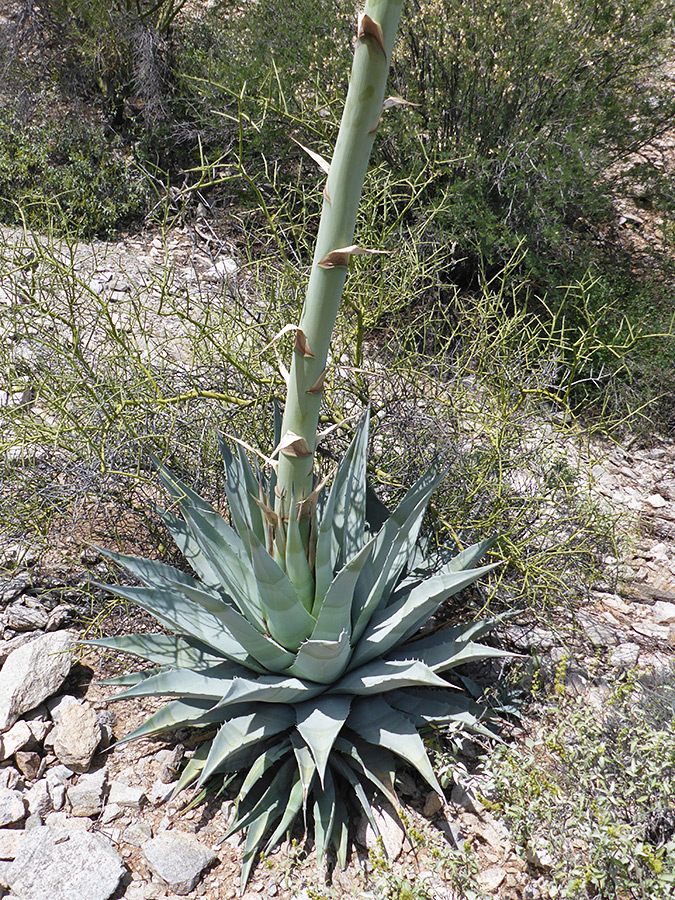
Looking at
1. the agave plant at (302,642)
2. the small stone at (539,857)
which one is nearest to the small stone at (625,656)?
the agave plant at (302,642)

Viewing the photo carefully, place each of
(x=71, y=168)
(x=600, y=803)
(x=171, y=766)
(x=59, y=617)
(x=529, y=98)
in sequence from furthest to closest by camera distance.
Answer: (x=71, y=168) → (x=529, y=98) → (x=59, y=617) → (x=171, y=766) → (x=600, y=803)

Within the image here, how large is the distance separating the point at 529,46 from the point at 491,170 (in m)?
0.99

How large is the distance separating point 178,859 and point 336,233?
2037 millimetres

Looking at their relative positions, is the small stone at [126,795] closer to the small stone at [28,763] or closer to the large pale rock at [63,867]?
the large pale rock at [63,867]

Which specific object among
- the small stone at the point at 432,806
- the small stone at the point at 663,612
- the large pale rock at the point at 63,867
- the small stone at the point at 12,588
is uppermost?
the small stone at the point at 663,612

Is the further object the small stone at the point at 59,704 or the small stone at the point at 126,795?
the small stone at the point at 59,704

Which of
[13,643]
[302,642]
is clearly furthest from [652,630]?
[13,643]

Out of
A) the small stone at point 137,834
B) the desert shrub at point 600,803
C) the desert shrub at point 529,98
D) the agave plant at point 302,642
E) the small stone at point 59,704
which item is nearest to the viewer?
the desert shrub at point 600,803

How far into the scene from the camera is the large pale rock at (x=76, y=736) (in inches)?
98.1

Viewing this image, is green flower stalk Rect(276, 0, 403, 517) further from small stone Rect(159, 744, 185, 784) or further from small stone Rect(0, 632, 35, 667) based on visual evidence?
small stone Rect(0, 632, 35, 667)

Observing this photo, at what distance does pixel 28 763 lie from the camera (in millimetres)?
2484

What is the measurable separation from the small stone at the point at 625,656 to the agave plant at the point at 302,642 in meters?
0.89

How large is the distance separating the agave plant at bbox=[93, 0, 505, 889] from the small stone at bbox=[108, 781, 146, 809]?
18cm

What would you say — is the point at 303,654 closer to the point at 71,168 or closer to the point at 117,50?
the point at 71,168
